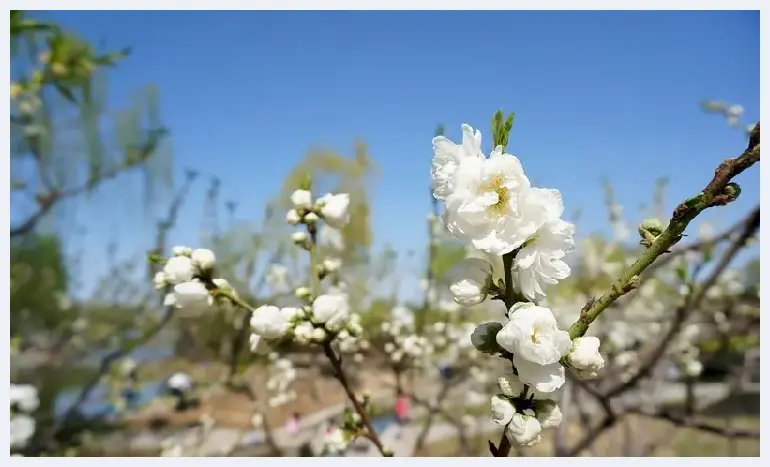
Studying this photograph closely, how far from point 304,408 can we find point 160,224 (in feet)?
2.56

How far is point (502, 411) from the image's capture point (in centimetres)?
42

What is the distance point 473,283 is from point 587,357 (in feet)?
0.31

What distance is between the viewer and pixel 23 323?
2574mm

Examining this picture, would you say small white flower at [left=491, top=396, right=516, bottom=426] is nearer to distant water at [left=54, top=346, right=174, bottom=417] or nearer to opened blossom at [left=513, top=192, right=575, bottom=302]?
opened blossom at [left=513, top=192, right=575, bottom=302]

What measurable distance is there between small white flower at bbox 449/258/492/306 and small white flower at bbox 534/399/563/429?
0.08 metres

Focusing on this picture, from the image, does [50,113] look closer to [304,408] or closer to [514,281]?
[304,408]

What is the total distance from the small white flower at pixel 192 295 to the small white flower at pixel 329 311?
0.12 metres

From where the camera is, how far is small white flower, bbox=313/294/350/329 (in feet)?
1.98

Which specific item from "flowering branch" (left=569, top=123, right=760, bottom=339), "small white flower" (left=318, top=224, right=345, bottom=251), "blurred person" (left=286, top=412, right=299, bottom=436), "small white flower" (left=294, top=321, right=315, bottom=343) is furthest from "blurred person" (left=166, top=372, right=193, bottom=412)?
"flowering branch" (left=569, top=123, right=760, bottom=339)

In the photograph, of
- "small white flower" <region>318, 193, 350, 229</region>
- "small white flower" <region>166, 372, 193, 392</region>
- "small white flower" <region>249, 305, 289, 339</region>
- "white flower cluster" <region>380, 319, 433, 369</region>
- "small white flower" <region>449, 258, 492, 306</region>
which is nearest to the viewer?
"small white flower" <region>449, 258, 492, 306</region>

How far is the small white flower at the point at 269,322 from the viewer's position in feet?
1.95

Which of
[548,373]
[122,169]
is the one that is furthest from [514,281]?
[122,169]

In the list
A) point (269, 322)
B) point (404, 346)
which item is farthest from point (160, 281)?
point (404, 346)

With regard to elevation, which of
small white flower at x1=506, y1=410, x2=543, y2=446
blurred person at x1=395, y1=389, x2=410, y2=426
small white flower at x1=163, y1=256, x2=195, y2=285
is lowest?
blurred person at x1=395, y1=389, x2=410, y2=426
